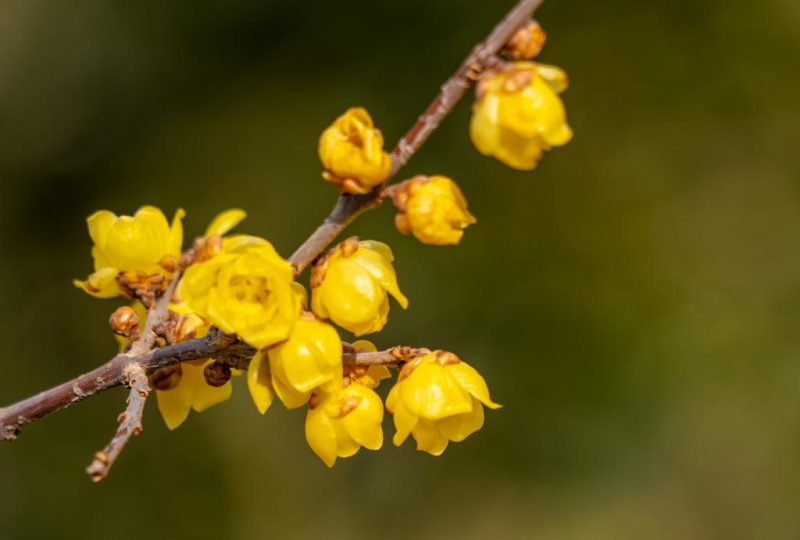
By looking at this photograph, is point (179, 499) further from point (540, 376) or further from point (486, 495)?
point (540, 376)

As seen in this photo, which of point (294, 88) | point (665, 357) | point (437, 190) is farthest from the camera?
point (294, 88)

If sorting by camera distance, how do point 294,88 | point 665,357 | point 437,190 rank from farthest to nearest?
1. point 294,88
2. point 665,357
3. point 437,190

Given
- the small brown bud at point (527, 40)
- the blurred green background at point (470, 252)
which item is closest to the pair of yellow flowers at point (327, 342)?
the small brown bud at point (527, 40)

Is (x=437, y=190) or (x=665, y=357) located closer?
(x=437, y=190)

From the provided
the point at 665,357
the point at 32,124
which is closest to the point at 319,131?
the point at 32,124

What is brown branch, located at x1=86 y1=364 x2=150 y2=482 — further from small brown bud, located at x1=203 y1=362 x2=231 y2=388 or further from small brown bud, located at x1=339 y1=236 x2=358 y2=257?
small brown bud, located at x1=339 y1=236 x2=358 y2=257

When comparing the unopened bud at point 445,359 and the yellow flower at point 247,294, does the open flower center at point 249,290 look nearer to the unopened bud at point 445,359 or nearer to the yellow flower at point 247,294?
the yellow flower at point 247,294

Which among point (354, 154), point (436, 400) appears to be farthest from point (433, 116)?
point (436, 400)
